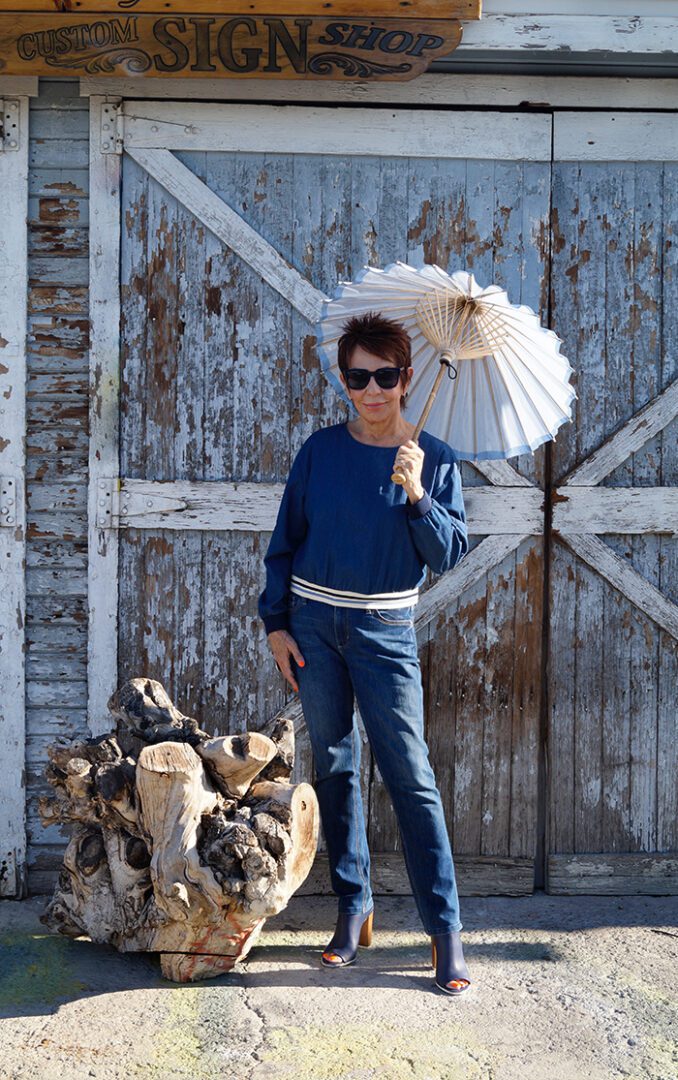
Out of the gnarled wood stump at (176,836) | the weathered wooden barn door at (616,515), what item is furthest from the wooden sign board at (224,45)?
the gnarled wood stump at (176,836)

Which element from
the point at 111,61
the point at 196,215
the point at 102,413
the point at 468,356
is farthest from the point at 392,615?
the point at 111,61

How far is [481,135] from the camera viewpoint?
4391 millimetres

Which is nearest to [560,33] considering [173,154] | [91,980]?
[173,154]

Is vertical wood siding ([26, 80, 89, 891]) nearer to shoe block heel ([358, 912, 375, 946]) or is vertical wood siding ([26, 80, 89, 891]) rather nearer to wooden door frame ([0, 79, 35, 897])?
wooden door frame ([0, 79, 35, 897])

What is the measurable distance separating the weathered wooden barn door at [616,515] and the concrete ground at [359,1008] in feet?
1.43

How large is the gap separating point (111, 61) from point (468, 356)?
1749mm

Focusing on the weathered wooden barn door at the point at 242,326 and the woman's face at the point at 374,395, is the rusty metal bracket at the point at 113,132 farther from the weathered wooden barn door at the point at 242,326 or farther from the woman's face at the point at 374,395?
the woman's face at the point at 374,395

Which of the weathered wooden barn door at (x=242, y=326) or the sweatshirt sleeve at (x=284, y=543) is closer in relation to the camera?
the sweatshirt sleeve at (x=284, y=543)

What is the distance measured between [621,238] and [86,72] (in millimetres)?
2093

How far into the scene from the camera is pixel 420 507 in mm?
3396

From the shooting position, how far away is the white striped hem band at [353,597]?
3605 millimetres

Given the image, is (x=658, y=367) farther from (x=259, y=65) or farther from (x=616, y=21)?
(x=259, y=65)

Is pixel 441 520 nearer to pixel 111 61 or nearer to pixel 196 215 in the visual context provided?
pixel 196 215

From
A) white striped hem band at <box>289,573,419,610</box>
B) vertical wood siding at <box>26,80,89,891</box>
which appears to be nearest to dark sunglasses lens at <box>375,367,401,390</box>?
white striped hem band at <box>289,573,419,610</box>
